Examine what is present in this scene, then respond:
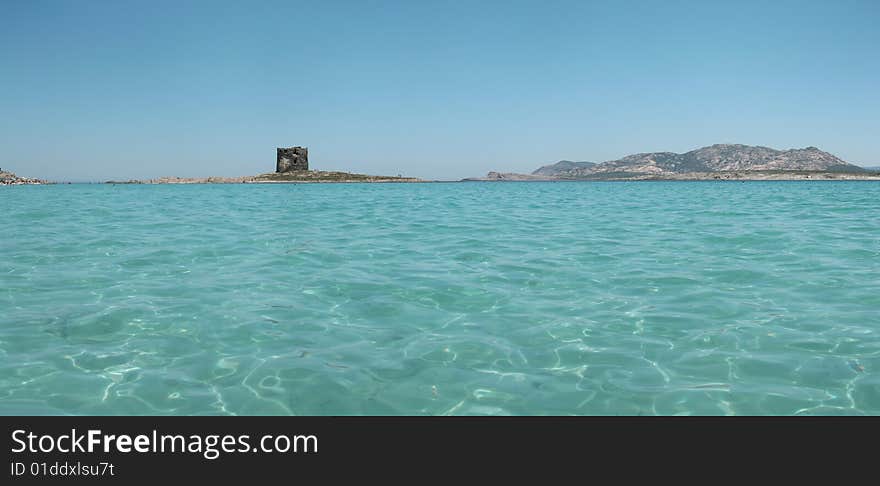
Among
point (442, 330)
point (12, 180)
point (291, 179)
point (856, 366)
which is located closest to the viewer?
point (856, 366)

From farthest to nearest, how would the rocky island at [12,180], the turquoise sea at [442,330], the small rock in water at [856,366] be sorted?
1. the rocky island at [12,180]
2. the small rock in water at [856,366]
3. the turquoise sea at [442,330]

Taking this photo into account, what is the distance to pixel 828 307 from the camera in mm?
10117

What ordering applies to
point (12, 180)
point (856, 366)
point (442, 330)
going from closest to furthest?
1. point (856, 366)
2. point (442, 330)
3. point (12, 180)

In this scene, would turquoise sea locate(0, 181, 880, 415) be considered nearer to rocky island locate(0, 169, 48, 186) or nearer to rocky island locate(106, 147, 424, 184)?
rocky island locate(0, 169, 48, 186)

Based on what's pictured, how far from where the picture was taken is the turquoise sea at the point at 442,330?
21.1 ft

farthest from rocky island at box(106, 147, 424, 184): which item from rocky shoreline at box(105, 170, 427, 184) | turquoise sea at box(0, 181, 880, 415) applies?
turquoise sea at box(0, 181, 880, 415)

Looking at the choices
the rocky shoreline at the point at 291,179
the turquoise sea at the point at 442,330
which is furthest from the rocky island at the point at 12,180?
the turquoise sea at the point at 442,330

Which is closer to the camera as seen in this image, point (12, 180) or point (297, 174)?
point (12, 180)

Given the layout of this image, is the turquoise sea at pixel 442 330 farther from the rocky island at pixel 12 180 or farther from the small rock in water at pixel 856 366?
the rocky island at pixel 12 180

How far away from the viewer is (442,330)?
8969 millimetres

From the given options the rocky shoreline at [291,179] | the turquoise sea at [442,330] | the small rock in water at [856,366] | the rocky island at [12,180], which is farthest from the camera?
the rocky shoreline at [291,179]

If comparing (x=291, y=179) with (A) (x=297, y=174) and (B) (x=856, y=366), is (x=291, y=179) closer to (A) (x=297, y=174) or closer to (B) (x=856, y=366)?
(A) (x=297, y=174)

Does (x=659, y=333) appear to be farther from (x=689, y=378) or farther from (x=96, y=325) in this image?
(x=96, y=325)

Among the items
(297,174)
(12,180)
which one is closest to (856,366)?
(12,180)
